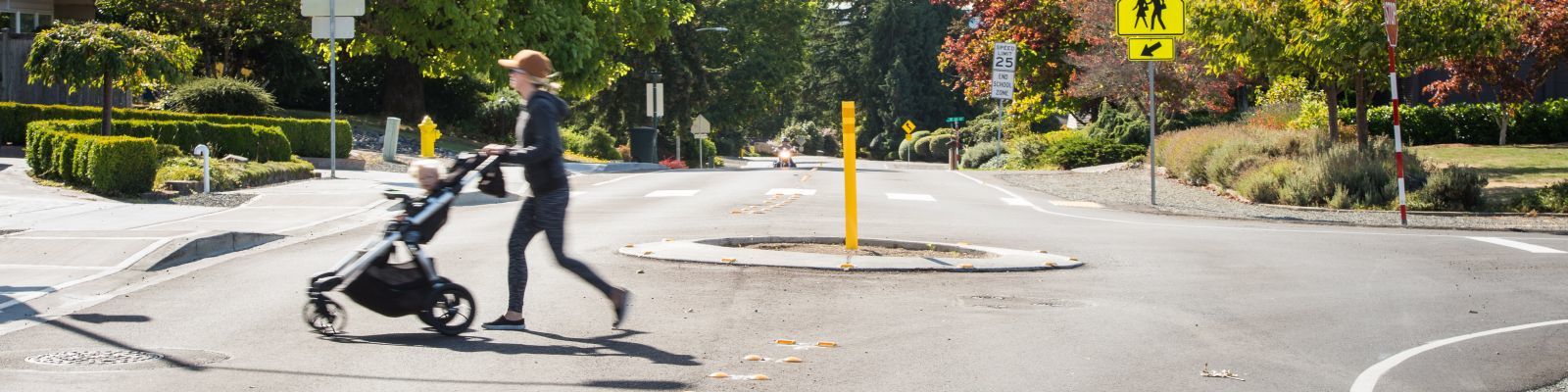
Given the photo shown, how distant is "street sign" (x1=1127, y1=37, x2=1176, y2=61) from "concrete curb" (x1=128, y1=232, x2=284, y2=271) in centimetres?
1281

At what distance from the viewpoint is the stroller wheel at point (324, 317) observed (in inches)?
295

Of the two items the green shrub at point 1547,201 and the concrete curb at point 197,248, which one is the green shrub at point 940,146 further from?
the concrete curb at point 197,248

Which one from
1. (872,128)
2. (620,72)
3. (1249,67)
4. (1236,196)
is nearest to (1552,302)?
(1236,196)

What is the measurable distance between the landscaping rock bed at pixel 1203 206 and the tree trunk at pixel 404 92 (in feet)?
65.8

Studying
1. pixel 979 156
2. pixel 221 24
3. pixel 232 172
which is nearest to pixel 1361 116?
pixel 232 172

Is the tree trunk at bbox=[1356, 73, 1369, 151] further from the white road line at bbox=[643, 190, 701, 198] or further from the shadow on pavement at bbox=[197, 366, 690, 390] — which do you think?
the shadow on pavement at bbox=[197, 366, 690, 390]

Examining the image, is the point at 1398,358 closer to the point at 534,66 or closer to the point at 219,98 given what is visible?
the point at 534,66

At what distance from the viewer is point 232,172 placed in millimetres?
20250

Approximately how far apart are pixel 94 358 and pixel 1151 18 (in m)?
17.0

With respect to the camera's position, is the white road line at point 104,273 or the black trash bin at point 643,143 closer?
the white road line at point 104,273

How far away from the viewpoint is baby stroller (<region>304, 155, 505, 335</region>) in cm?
754

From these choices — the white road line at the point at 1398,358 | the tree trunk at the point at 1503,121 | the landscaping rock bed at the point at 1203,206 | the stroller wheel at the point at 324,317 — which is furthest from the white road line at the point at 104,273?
the tree trunk at the point at 1503,121

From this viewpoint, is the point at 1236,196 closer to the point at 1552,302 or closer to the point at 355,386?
the point at 1552,302

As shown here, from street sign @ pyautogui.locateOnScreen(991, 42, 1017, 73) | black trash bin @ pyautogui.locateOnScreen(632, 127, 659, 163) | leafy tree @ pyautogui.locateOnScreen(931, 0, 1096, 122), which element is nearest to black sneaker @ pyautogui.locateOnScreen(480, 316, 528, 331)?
street sign @ pyautogui.locateOnScreen(991, 42, 1017, 73)
